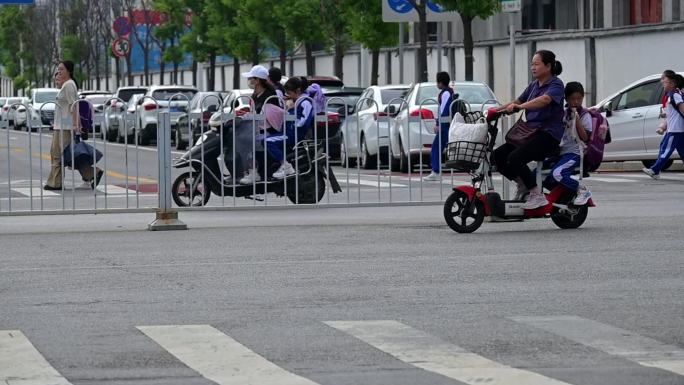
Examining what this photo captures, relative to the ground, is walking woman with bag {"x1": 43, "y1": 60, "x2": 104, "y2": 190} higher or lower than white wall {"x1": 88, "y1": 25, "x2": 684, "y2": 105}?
lower

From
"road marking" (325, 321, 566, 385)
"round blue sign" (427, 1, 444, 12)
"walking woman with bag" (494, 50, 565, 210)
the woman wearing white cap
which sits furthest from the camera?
"round blue sign" (427, 1, 444, 12)

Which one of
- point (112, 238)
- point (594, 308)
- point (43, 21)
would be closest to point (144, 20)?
point (43, 21)

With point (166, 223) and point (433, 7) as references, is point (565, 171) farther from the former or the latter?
point (433, 7)

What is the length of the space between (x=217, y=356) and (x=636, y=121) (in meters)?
19.9

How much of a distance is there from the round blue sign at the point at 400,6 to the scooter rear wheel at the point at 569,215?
26108 millimetres

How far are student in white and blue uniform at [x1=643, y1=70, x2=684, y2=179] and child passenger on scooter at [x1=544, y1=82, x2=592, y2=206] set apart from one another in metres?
9.41

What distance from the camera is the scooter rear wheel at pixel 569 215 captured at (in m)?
15.5

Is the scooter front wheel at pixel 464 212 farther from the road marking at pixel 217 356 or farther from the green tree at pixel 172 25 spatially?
the green tree at pixel 172 25

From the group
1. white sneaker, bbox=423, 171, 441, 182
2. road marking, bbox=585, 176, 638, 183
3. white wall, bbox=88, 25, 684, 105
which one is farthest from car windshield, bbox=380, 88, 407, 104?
white wall, bbox=88, 25, 684, 105

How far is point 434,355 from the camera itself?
27.6ft

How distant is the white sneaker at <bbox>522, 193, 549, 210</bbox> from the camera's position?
50.3 feet

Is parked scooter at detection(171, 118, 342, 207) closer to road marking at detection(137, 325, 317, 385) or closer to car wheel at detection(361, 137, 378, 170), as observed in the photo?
road marking at detection(137, 325, 317, 385)

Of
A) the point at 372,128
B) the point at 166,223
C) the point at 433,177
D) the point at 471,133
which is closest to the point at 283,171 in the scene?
the point at 166,223

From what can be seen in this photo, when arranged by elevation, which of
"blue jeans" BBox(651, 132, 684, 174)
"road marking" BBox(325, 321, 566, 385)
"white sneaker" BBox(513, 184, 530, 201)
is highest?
"blue jeans" BBox(651, 132, 684, 174)
